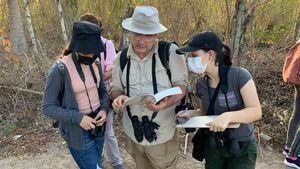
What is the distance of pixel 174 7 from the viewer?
557 cm

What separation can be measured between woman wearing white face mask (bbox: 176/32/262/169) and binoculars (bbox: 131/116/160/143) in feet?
0.73

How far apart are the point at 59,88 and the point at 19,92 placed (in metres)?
3.20

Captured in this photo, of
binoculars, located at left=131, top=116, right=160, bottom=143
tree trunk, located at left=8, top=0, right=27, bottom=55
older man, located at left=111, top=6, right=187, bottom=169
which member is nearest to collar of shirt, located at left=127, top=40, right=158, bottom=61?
older man, located at left=111, top=6, right=187, bottom=169

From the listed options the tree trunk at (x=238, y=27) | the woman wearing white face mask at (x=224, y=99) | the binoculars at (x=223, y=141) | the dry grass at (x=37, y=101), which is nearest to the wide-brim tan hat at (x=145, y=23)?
the woman wearing white face mask at (x=224, y=99)

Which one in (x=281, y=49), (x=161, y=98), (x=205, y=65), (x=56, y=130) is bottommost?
(x=56, y=130)

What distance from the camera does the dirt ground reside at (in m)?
3.78

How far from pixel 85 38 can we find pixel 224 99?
0.99 m

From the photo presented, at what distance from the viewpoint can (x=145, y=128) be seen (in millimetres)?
2330

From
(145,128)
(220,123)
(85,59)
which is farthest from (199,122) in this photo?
(85,59)

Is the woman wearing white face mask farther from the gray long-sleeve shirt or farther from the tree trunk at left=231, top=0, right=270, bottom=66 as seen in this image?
the tree trunk at left=231, top=0, right=270, bottom=66

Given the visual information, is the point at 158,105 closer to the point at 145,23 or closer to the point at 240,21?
the point at 145,23

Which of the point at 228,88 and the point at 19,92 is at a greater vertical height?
the point at 228,88

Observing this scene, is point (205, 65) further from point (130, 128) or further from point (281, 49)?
point (281, 49)

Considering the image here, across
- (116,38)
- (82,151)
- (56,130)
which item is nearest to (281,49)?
(116,38)
